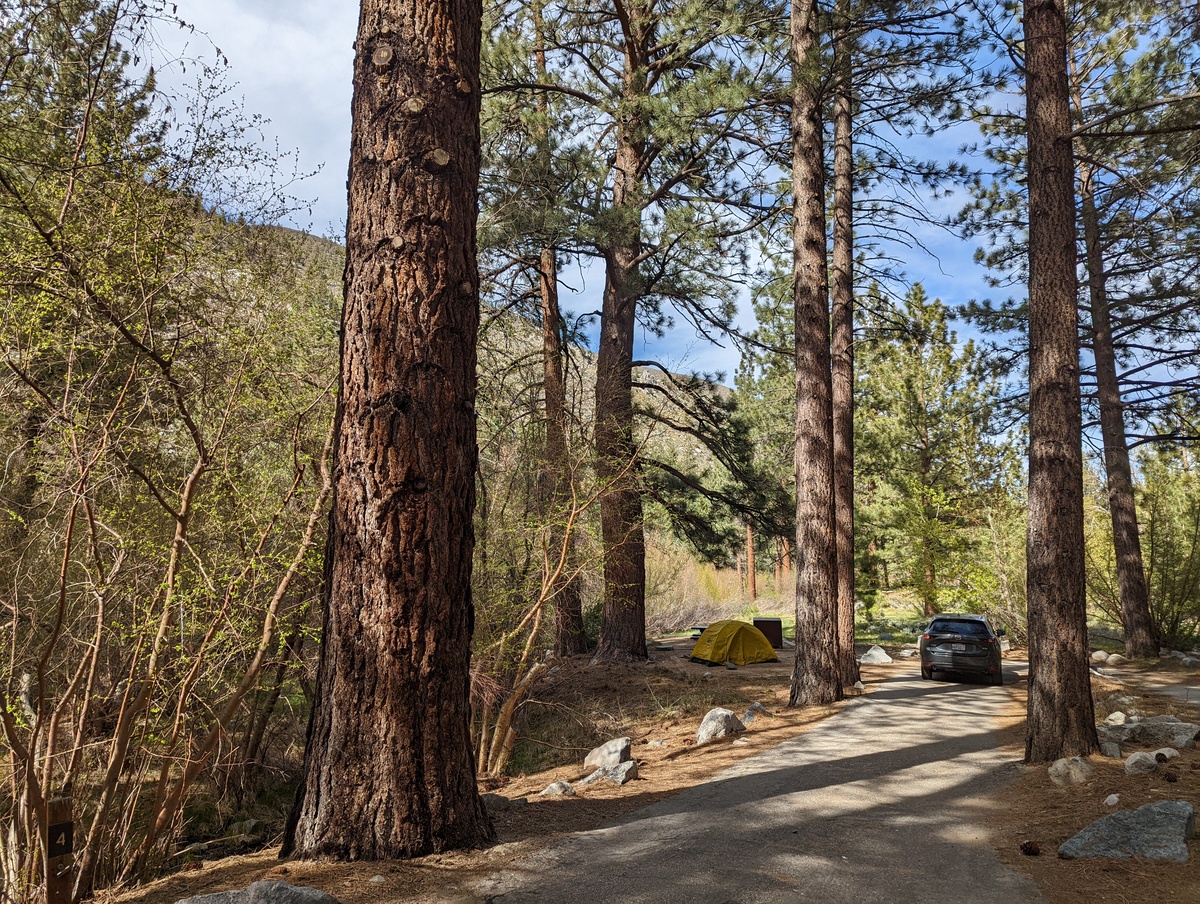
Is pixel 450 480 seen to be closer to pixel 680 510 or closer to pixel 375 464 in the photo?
pixel 375 464

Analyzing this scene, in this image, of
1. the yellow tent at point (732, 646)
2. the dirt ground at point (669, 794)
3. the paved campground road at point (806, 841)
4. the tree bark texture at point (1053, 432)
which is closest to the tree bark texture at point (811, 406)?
the dirt ground at point (669, 794)

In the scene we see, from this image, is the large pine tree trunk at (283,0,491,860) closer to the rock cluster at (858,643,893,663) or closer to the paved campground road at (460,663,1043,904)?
the paved campground road at (460,663,1043,904)

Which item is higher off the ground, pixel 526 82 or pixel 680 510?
pixel 526 82

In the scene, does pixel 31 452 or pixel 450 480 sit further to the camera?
pixel 31 452

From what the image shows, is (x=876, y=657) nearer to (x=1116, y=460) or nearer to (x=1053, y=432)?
(x=1116, y=460)

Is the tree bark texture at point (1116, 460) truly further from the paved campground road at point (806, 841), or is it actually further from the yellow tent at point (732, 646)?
the paved campground road at point (806, 841)

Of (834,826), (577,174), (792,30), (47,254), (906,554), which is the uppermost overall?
(792,30)

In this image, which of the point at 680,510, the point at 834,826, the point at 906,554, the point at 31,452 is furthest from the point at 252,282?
the point at 906,554

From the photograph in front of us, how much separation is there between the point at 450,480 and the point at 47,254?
3.07 metres

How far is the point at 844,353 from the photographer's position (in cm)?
1397

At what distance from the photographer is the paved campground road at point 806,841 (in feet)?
13.2

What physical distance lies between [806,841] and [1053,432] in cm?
466

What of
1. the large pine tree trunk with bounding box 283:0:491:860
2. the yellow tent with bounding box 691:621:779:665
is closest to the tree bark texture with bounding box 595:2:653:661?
the yellow tent with bounding box 691:621:779:665

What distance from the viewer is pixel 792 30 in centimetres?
1140
